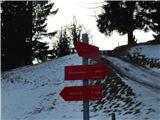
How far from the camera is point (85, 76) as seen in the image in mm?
11703

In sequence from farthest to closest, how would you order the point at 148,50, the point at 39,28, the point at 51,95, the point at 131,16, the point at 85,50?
the point at 39,28 → the point at 131,16 → the point at 148,50 → the point at 51,95 → the point at 85,50

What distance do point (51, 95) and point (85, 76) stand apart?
708 inches

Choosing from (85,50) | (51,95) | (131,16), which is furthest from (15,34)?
(85,50)

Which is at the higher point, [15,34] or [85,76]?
[15,34]

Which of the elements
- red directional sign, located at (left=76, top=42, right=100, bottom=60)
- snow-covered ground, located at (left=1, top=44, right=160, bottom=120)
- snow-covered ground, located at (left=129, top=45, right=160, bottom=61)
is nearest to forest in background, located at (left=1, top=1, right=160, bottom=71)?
snow-covered ground, located at (left=129, top=45, right=160, bottom=61)

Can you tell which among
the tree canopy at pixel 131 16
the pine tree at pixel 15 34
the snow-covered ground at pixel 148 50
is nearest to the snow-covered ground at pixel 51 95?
the snow-covered ground at pixel 148 50

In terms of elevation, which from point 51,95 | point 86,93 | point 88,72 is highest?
point 88,72

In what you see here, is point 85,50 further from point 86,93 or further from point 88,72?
point 86,93

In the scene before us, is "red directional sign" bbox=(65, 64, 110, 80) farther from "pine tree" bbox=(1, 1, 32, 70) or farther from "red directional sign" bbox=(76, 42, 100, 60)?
"pine tree" bbox=(1, 1, 32, 70)

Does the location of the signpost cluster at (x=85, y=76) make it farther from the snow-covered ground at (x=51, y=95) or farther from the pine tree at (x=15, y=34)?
the pine tree at (x=15, y=34)

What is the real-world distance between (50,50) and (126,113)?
37.3 meters

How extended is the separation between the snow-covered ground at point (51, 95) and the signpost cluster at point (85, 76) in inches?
390

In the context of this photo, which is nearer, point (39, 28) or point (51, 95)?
point (51, 95)

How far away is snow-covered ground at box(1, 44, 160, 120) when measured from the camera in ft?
77.6
